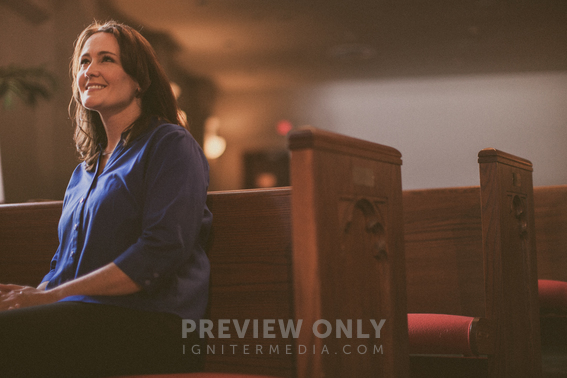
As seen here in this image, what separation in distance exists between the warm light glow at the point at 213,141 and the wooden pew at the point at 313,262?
6.06m

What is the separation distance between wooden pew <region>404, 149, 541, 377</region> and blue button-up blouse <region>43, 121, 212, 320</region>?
2.79ft

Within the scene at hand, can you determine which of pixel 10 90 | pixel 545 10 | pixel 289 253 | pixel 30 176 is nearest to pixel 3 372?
pixel 289 253

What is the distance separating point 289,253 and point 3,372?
621 millimetres

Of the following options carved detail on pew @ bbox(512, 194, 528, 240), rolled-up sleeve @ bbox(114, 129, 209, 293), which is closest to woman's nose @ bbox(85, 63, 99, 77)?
rolled-up sleeve @ bbox(114, 129, 209, 293)

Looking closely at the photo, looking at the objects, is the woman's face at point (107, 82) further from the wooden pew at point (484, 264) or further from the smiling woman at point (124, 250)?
A: the wooden pew at point (484, 264)

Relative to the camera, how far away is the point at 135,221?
43.3 inches

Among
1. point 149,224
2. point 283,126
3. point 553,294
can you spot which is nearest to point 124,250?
point 149,224

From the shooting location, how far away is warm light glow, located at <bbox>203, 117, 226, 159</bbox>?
7629 mm

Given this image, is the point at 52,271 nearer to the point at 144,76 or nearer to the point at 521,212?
the point at 144,76

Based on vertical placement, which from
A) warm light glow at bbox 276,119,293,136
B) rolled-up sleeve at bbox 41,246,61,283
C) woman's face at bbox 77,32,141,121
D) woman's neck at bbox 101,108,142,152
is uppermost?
warm light glow at bbox 276,119,293,136

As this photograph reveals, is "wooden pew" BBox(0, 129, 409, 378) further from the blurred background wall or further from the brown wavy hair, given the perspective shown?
the blurred background wall

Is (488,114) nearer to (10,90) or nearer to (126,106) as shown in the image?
(10,90)

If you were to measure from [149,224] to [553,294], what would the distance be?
1.82 m

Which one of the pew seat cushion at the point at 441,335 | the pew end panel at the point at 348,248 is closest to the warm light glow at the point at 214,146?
the pew seat cushion at the point at 441,335
